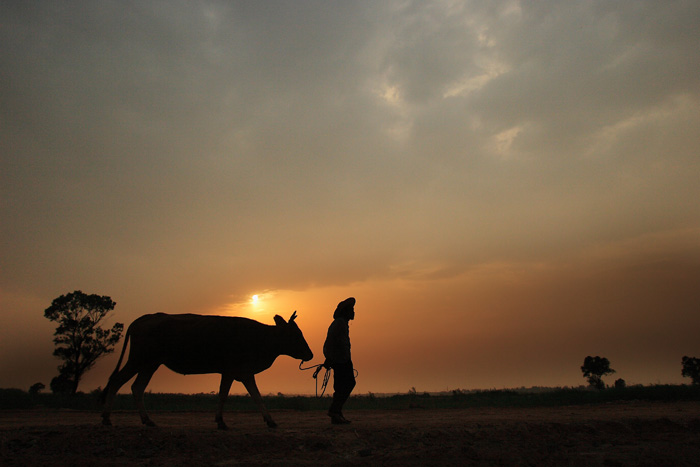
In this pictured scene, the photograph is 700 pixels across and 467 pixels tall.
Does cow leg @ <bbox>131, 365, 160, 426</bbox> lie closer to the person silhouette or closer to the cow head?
the cow head

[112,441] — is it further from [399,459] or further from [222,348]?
[399,459]

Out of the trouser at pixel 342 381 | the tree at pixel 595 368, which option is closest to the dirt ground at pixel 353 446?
the trouser at pixel 342 381

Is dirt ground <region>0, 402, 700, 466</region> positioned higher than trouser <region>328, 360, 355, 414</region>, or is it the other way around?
trouser <region>328, 360, 355, 414</region>

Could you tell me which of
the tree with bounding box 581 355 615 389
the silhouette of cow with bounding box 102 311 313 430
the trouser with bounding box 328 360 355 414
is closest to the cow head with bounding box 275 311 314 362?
the silhouette of cow with bounding box 102 311 313 430

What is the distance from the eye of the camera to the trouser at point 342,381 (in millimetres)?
10695

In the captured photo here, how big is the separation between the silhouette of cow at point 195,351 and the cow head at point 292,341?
426mm

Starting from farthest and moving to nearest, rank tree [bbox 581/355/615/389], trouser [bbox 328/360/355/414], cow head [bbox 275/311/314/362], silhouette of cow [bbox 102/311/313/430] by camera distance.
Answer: tree [bbox 581/355/615/389] < cow head [bbox 275/311/314/362] < trouser [bbox 328/360/355/414] < silhouette of cow [bbox 102/311/313/430]

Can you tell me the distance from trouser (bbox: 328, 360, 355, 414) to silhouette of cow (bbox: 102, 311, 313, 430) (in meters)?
1.52

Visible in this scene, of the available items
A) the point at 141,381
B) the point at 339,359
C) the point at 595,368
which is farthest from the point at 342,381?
the point at 595,368

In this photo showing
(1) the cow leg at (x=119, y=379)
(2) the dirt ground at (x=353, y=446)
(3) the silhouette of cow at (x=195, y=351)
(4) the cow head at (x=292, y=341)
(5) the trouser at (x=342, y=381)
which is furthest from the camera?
(4) the cow head at (x=292, y=341)

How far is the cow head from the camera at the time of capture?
38.3ft

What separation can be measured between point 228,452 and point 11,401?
17.2 metres

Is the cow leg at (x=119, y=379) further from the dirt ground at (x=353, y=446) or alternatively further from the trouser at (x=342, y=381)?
the trouser at (x=342, y=381)

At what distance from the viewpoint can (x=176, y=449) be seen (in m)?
7.72
